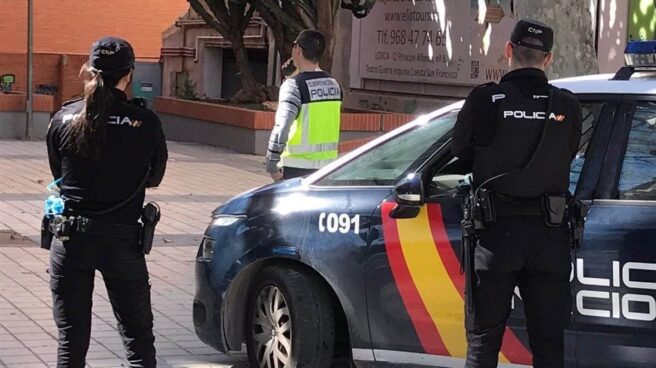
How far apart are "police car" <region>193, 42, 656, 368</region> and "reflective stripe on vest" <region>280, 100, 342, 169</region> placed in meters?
1.39

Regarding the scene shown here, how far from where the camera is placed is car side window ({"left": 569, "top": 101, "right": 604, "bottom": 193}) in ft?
16.9

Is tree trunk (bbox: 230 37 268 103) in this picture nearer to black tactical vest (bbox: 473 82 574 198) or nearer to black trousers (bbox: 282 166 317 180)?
black trousers (bbox: 282 166 317 180)

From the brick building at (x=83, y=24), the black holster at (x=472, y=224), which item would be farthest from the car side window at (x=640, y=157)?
the brick building at (x=83, y=24)

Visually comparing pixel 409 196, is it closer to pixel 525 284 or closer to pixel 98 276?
pixel 525 284

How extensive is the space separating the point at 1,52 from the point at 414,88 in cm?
1437

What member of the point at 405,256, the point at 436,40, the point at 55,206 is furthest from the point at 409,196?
the point at 436,40

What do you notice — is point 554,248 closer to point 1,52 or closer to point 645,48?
point 645,48

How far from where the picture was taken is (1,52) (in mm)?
30844

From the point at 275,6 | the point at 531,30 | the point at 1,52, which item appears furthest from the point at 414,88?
the point at 531,30

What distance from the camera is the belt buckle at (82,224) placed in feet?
15.8

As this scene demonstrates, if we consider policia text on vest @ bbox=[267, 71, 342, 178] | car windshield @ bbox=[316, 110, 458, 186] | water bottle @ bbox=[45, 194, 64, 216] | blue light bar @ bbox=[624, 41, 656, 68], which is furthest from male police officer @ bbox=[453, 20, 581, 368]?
policia text on vest @ bbox=[267, 71, 342, 178]

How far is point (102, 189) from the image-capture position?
483 cm

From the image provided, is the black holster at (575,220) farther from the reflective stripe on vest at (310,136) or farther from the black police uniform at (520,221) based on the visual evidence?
the reflective stripe on vest at (310,136)

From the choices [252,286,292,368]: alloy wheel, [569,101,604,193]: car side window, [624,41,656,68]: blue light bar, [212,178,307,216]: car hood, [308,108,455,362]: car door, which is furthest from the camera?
[212,178,307,216]: car hood
